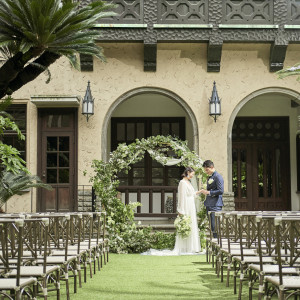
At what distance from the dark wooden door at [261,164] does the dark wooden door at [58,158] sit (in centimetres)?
526

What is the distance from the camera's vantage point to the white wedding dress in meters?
12.8

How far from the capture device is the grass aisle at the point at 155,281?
24.2 ft

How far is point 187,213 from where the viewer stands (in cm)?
1285

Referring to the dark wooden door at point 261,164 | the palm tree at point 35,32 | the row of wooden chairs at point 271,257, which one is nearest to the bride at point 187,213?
the row of wooden chairs at point 271,257

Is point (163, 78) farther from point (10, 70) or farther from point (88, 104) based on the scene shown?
point (10, 70)

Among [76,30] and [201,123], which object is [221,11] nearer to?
[201,123]

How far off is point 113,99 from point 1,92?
8815mm

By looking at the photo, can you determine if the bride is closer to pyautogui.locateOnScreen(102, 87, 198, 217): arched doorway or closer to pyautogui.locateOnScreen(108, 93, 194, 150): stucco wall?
pyautogui.locateOnScreen(102, 87, 198, 217): arched doorway

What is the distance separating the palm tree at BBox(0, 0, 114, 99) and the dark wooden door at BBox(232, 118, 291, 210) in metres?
11.9

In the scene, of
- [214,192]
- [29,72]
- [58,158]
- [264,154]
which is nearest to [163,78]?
[58,158]

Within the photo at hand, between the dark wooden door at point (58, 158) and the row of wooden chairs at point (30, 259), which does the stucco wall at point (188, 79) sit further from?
the row of wooden chairs at point (30, 259)

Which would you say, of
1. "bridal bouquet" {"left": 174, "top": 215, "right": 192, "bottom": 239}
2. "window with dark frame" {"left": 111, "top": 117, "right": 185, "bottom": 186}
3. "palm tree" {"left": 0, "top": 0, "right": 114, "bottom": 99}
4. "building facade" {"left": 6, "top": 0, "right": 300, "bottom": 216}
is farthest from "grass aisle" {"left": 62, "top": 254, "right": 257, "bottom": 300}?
"window with dark frame" {"left": 111, "top": 117, "right": 185, "bottom": 186}

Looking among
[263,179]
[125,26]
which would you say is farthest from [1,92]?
[263,179]

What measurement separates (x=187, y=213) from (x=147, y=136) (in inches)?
257
